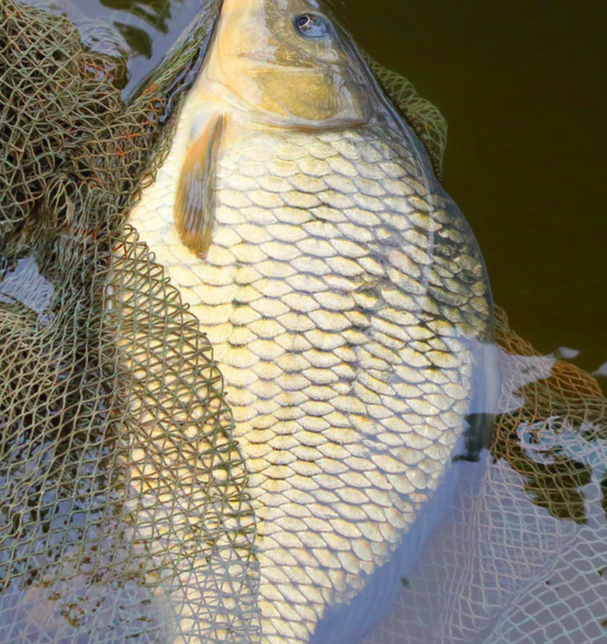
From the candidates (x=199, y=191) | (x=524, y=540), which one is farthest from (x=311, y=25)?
(x=524, y=540)

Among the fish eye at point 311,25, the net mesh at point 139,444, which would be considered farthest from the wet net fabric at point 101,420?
the fish eye at point 311,25

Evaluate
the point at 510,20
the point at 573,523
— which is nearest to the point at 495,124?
the point at 510,20

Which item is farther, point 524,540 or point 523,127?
point 523,127

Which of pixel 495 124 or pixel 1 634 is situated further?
pixel 495 124

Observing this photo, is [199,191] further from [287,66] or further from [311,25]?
[311,25]

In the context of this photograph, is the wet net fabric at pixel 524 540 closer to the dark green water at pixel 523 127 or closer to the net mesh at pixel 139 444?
the net mesh at pixel 139 444

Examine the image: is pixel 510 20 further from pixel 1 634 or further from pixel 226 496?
pixel 1 634

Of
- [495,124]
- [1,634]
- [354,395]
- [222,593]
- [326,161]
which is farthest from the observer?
[495,124]

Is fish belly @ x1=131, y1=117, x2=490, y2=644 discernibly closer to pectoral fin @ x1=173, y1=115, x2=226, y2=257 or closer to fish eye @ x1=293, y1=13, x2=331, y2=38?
pectoral fin @ x1=173, y1=115, x2=226, y2=257
